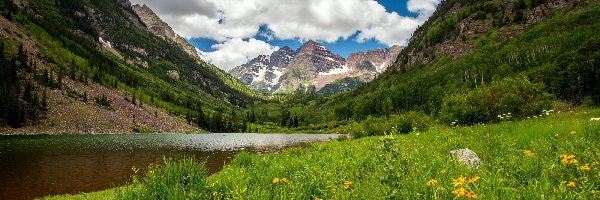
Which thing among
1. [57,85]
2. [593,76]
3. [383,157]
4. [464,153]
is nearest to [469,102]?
[464,153]

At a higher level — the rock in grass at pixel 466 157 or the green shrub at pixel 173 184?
the rock in grass at pixel 466 157

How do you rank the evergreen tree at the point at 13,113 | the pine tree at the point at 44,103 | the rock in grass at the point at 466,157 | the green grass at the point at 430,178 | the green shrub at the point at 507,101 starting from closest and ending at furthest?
the green grass at the point at 430,178 < the rock in grass at the point at 466,157 < the green shrub at the point at 507,101 < the evergreen tree at the point at 13,113 < the pine tree at the point at 44,103

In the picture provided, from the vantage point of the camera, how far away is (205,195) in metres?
8.51

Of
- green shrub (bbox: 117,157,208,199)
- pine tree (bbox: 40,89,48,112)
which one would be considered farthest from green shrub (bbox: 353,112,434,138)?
pine tree (bbox: 40,89,48,112)

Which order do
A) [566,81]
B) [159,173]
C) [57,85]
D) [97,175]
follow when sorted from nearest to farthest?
[159,173] → [97,175] → [566,81] → [57,85]

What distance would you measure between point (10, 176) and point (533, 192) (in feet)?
141

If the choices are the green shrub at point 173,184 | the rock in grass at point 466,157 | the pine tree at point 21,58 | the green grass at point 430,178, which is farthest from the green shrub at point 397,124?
the pine tree at point 21,58

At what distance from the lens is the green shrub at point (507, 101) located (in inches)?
1425

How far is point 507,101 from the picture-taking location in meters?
36.2

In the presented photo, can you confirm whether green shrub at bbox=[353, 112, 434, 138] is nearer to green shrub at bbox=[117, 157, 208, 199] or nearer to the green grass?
the green grass

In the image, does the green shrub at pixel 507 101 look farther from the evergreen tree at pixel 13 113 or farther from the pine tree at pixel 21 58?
the pine tree at pixel 21 58

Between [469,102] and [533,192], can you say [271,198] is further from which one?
[469,102]

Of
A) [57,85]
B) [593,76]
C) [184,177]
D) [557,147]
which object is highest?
[57,85]

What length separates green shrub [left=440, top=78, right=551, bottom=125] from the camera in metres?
36.2
